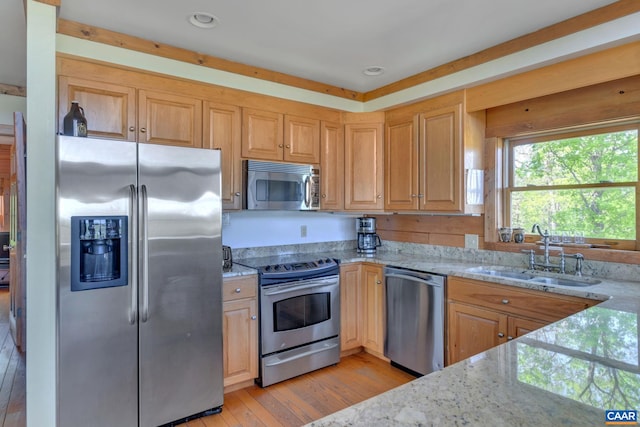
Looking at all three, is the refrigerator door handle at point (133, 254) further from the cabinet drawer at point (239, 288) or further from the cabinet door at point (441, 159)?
the cabinet door at point (441, 159)

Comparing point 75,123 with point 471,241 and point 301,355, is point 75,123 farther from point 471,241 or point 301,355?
point 471,241

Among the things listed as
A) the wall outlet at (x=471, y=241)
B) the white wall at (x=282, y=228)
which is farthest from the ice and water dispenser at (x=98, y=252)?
the wall outlet at (x=471, y=241)

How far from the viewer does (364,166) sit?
3.50 m

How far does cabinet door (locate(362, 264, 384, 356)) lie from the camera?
3.15 metres

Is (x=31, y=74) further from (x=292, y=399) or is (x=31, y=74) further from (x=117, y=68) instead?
(x=292, y=399)

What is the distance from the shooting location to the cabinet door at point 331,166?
11.1ft

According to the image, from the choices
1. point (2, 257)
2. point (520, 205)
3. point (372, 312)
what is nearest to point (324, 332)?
point (372, 312)

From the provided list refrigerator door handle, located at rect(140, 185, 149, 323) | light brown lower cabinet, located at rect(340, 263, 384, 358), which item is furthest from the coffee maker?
refrigerator door handle, located at rect(140, 185, 149, 323)

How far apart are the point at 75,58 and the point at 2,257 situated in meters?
6.22

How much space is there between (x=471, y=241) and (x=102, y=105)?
297cm

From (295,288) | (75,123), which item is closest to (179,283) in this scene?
(295,288)

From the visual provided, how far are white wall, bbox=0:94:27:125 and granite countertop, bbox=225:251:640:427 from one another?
3.96 meters

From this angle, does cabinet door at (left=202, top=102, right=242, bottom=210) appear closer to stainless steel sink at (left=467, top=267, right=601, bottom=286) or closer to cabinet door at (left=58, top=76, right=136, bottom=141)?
cabinet door at (left=58, top=76, right=136, bottom=141)

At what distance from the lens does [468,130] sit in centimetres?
288
